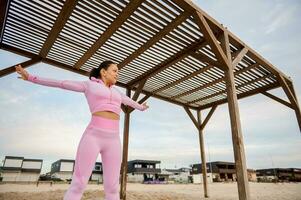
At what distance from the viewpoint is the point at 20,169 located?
49781 mm

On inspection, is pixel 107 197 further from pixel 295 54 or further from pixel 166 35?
pixel 295 54

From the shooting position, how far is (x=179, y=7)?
14.6 feet

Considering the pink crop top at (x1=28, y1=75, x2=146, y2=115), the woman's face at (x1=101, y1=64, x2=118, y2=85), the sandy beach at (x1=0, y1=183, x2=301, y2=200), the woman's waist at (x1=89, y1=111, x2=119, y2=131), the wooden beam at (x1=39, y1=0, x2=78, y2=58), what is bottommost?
the sandy beach at (x1=0, y1=183, x2=301, y2=200)

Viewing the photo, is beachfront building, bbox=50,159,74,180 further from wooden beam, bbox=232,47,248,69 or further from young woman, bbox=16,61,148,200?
young woman, bbox=16,61,148,200

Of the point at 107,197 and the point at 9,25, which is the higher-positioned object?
the point at 9,25

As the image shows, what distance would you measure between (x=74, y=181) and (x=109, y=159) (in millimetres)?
325

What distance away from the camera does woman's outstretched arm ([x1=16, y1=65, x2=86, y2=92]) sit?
1869 mm

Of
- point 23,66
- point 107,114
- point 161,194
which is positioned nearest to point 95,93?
point 107,114

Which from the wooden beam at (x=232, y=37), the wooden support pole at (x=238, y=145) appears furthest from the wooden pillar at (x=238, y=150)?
the wooden beam at (x=232, y=37)

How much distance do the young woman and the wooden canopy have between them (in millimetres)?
2882

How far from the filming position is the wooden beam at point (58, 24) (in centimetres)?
437

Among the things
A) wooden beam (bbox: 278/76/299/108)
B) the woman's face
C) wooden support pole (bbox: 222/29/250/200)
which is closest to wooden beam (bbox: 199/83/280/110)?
wooden beam (bbox: 278/76/299/108)

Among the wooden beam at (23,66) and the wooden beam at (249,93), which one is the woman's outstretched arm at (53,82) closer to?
the wooden beam at (23,66)

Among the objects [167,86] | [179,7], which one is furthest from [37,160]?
[179,7]
